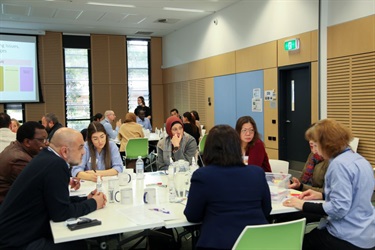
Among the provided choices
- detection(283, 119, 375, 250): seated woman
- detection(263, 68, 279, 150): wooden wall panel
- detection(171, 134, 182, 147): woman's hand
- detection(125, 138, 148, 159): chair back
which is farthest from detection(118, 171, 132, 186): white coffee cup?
detection(263, 68, 279, 150): wooden wall panel

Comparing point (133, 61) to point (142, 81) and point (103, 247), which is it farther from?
point (103, 247)

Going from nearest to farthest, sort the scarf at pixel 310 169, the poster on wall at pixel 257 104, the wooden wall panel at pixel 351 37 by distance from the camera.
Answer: the scarf at pixel 310 169 → the wooden wall panel at pixel 351 37 → the poster on wall at pixel 257 104

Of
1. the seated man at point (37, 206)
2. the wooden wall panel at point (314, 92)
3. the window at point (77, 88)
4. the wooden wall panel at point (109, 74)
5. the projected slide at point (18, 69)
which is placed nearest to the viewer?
the seated man at point (37, 206)

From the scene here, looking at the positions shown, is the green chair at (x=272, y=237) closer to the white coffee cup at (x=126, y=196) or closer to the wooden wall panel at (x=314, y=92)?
the white coffee cup at (x=126, y=196)

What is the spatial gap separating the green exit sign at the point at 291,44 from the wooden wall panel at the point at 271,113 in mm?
558

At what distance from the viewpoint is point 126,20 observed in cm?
988

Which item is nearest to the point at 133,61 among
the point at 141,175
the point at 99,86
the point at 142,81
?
the point at 142,81

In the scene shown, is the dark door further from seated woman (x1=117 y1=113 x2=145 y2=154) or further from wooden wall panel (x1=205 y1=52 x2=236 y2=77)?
seated woman (x1=117 y1=113 x2=145 y2=154)

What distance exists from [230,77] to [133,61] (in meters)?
4.66

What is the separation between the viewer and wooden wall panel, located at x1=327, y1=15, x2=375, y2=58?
539cm

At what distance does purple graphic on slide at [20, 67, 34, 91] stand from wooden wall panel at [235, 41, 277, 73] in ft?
20.7

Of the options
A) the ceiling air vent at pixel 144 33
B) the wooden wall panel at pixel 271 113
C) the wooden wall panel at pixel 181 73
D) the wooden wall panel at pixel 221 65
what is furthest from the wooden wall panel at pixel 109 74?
the wooden wall panel at pixel 271 113

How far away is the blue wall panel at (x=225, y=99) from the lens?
8688 mm

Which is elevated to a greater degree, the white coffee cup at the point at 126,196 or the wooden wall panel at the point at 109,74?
the wooden wall panel at the point at 109,74
